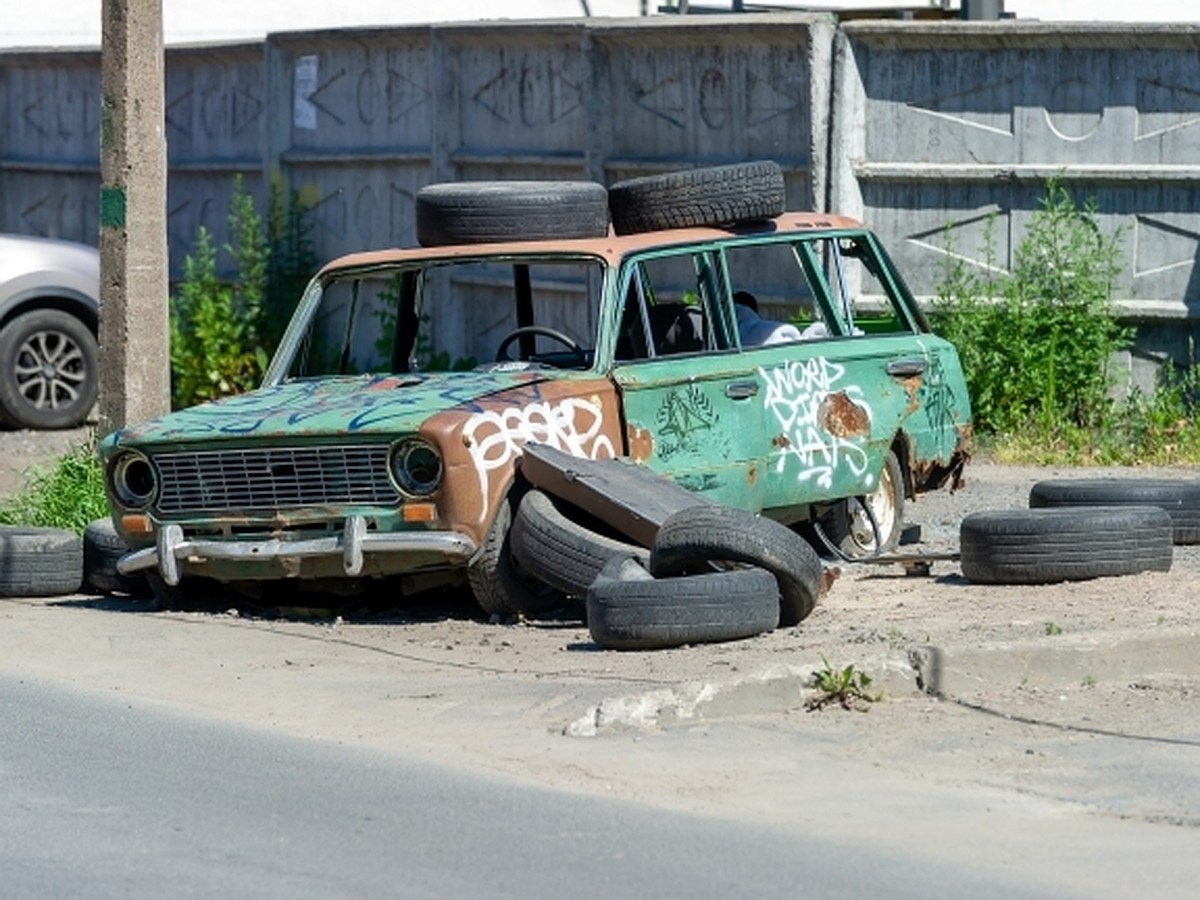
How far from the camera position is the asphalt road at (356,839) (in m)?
5.95

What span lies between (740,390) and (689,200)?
3.20ft

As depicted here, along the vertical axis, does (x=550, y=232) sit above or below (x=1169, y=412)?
above

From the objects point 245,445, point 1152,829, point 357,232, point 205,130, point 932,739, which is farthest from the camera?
point 205,130

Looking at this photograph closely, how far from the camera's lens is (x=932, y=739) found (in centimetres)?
753

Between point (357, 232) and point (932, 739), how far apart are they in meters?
11.7

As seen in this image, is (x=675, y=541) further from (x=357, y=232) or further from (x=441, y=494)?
(x=357, y=232)

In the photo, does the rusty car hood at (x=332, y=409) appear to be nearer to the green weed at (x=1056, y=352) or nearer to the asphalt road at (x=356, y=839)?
the asphalt road at (x=356, y=839)

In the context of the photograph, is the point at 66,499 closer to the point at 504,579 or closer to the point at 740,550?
the point at 504,579

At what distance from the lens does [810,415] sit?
424 inches

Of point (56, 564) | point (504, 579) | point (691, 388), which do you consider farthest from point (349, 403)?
point (56, 564)

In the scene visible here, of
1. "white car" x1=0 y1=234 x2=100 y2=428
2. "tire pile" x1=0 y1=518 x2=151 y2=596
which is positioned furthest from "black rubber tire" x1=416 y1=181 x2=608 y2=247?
"white car" x1=0 y1=234 x2=100 y2=428

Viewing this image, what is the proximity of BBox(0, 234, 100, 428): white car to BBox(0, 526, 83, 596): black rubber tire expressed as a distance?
6.40 metres

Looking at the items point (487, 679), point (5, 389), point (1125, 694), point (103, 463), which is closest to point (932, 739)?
point (1125, 694)

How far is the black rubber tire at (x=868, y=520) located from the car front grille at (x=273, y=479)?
8.59ft
